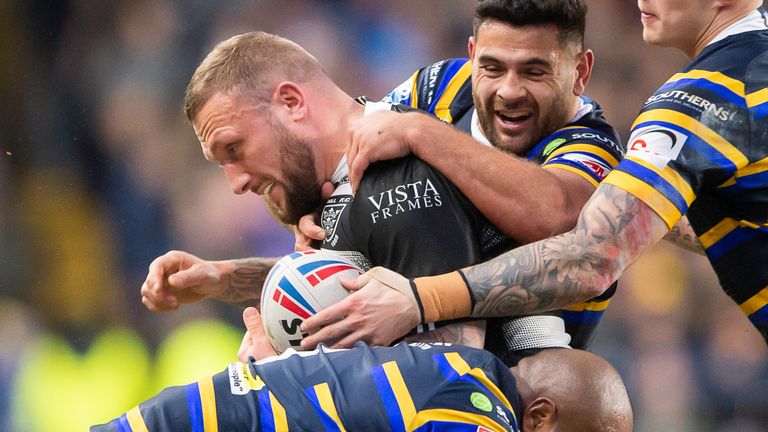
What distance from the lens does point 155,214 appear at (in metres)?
6.18

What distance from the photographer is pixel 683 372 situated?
6.00 metres

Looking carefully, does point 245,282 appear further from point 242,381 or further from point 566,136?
point 242,381

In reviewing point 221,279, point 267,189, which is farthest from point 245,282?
point 267,189

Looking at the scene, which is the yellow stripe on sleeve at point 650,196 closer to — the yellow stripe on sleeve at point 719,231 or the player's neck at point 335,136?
the yellow stripe on sleeve at point 719,231

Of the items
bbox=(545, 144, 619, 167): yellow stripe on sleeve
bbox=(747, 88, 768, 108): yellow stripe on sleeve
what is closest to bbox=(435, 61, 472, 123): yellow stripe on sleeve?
bbox=(545, 144, 619, 167): yellow stripe on sleeve

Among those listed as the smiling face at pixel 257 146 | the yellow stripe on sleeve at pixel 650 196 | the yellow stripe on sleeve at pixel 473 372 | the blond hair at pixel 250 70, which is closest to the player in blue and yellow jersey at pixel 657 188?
the yellow stripe on sleeve at pixel 650 196

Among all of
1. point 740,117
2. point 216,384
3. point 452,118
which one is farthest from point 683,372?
point 216,384

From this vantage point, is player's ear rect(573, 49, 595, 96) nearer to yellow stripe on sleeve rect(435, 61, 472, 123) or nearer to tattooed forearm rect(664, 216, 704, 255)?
yellow stripe on sleeve rect(435, 61, 472, 123)

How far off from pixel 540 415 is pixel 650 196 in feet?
2.45

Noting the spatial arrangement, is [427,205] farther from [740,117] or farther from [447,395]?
[740,117]

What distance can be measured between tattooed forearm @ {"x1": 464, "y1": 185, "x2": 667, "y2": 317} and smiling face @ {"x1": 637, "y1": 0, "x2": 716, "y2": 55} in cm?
72

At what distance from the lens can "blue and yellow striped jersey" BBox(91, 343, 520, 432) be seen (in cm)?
255

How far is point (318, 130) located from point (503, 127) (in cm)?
80

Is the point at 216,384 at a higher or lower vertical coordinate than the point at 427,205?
lower
